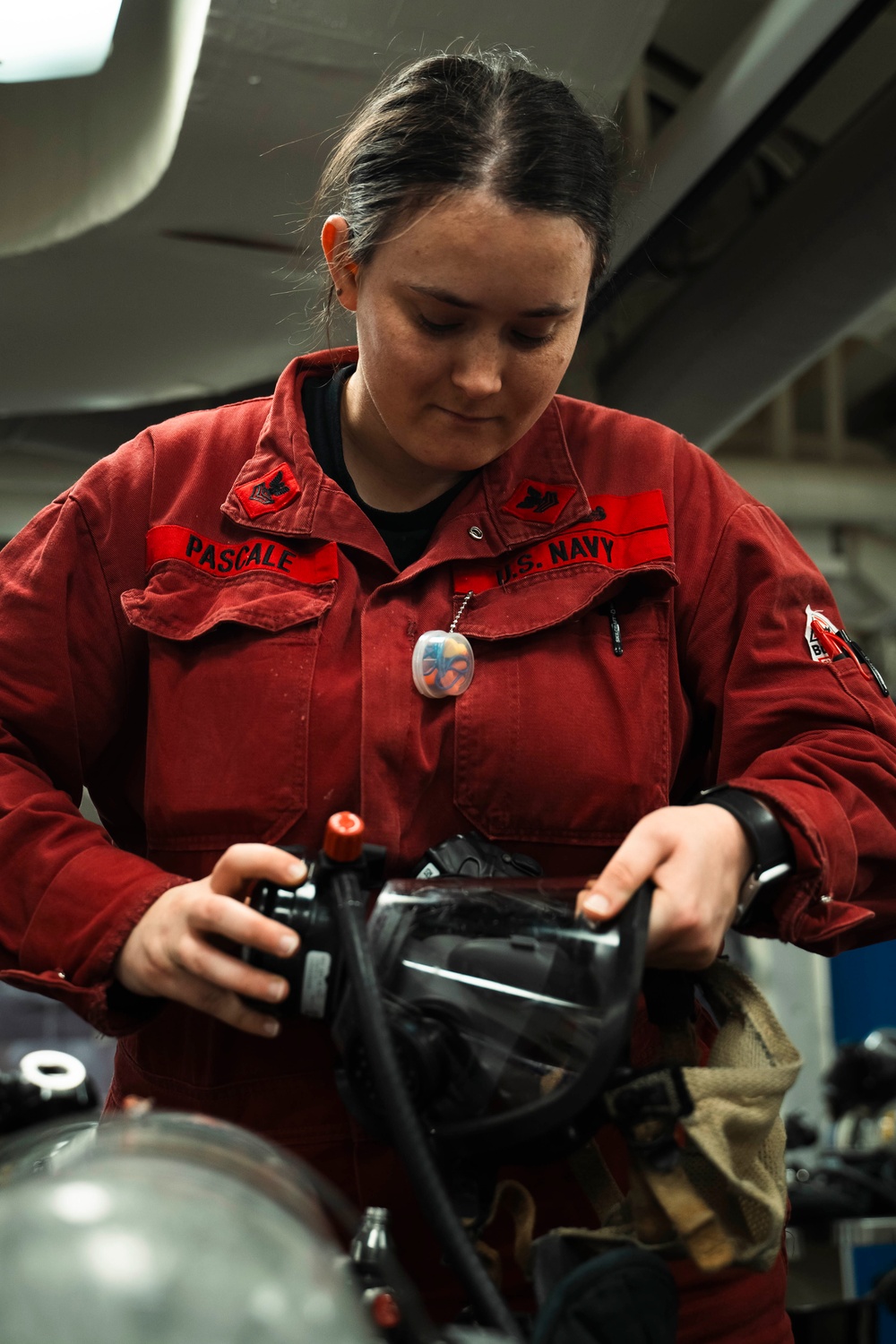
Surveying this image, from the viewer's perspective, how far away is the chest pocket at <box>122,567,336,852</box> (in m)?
1.02

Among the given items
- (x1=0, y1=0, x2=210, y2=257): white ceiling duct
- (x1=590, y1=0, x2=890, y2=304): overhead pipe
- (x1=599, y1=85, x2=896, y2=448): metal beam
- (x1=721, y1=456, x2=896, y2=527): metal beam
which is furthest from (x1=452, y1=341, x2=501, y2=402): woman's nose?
(x1=721, y1=456, x2=896, y2=527): metal beam

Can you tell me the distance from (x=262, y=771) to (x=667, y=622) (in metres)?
0.38

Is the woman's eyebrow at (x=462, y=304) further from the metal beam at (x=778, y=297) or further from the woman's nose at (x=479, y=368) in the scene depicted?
the metal beam at (x=778, y=297)

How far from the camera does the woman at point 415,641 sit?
0.93 m

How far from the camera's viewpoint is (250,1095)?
3.23 feet

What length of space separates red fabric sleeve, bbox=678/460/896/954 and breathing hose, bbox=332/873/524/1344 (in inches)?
14.4

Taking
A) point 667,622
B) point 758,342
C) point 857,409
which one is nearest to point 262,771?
→ point 667,622

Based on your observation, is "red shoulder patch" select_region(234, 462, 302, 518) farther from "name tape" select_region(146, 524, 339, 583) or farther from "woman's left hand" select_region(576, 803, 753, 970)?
"woman's left hand" select_region(576, 803, 753, 970)

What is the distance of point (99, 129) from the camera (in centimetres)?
188

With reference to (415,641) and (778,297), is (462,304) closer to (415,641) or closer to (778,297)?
(415,641)

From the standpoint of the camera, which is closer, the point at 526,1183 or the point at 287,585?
the point at 526,1183

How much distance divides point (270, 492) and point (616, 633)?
1.14 ft

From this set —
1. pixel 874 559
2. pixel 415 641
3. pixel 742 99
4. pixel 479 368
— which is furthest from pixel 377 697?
pixel 874 559

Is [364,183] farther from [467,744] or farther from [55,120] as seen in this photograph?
[55,120]
